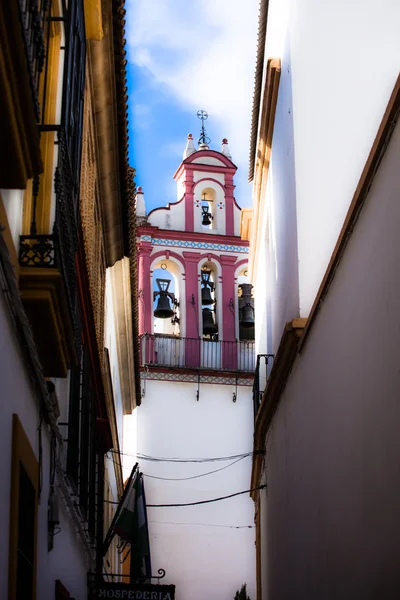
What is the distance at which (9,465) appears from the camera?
581 cm

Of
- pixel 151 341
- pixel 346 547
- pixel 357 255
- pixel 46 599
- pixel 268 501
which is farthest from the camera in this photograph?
pixel 151 341

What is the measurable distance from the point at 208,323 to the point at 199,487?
3770 mm

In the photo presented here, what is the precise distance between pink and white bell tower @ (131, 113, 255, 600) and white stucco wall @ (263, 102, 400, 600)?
14.4 m

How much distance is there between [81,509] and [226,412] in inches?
627

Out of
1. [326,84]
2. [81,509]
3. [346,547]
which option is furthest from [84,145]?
[346,547]

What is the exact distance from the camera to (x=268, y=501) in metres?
13.7

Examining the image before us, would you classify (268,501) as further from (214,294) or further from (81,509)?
(214,294)

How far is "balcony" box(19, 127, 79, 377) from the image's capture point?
6.02 meters

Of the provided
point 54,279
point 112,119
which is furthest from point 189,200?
point 54,279

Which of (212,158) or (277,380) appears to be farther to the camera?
(212,158)

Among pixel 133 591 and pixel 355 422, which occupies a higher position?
pixel 355 422

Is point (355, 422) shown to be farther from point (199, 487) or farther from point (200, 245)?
point (200, 245)

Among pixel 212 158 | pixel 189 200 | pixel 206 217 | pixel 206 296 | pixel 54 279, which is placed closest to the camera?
pixel 54 279

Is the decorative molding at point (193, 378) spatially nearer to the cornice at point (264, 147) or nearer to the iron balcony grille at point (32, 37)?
the cornice at point (264, 147)
